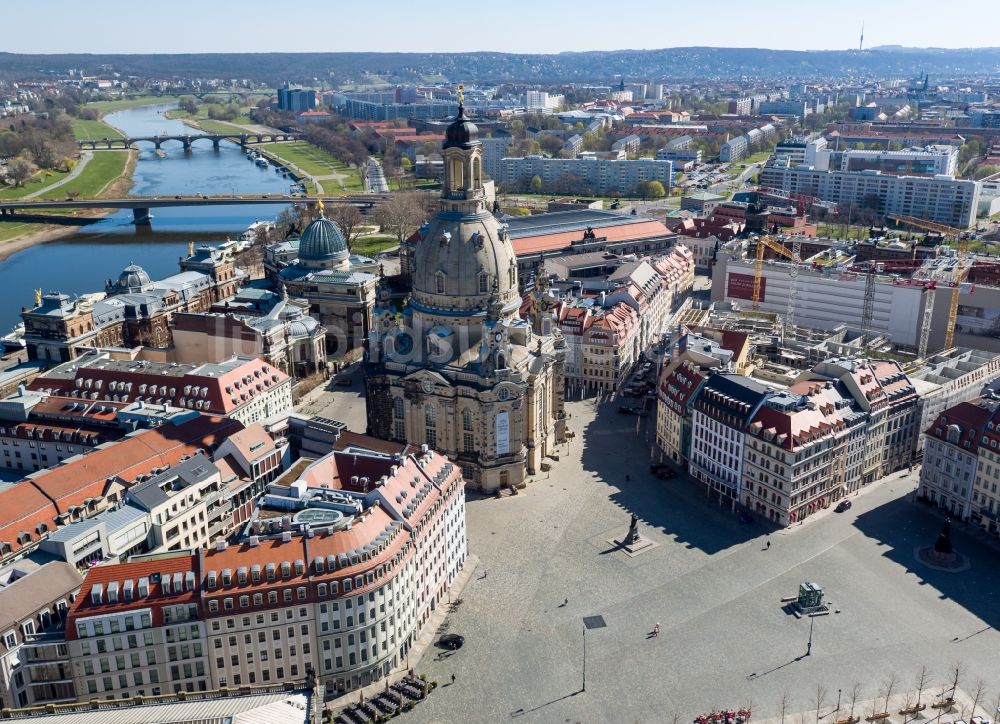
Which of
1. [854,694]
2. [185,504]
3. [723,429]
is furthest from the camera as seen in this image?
[723,429]

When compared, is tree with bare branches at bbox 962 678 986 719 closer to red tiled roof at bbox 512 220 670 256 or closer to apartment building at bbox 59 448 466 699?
apartment building at bbox 59 448 466 699

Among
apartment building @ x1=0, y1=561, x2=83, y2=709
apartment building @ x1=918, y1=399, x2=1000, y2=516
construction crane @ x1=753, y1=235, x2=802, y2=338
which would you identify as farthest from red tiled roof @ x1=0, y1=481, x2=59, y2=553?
construction crane @ x1=753, y1=235, x2=802, y2=338

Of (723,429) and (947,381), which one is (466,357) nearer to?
(723,429)

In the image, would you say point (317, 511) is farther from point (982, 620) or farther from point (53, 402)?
point (982, 620)

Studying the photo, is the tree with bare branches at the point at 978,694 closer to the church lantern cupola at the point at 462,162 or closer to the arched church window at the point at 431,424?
the arched church window at the point at 431,424

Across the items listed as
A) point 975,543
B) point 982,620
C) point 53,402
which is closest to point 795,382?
point 975,543

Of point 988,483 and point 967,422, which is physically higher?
point 967,422

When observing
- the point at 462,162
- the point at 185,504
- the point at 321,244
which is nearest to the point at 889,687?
the point at 185,504
